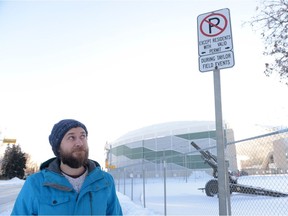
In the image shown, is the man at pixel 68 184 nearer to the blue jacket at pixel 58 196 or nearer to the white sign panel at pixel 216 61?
the blue jacket at pixel 58 196

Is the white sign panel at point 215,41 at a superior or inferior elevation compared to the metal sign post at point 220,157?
superior

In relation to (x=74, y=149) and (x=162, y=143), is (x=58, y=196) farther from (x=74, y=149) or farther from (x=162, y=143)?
(x=162, y=143)

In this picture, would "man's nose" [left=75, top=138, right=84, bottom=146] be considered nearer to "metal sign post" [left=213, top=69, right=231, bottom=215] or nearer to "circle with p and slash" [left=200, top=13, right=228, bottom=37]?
"metal sign post" [left=213, top=69, right=231, bottom=215]

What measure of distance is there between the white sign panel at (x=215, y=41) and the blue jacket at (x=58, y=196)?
6.36 ft

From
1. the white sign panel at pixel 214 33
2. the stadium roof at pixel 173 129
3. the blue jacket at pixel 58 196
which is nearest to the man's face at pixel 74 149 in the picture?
the blue jacket at pixel 58 196

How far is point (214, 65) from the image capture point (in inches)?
138

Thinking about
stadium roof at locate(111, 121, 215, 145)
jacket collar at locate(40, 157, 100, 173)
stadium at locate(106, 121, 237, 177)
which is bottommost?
jacket collar at locate(40, 157, 100, 173)

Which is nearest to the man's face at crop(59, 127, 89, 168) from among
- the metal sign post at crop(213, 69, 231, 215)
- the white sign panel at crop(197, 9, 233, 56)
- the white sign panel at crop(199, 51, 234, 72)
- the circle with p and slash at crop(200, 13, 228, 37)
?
the metal sign post at crop(213, 69, 231, 215)

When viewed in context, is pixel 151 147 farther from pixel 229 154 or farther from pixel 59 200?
pixel 59 200

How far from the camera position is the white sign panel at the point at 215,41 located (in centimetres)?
349

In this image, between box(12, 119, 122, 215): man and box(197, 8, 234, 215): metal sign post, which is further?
box(197, 8, 234, 215): metal sign post

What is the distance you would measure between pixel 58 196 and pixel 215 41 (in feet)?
8.13

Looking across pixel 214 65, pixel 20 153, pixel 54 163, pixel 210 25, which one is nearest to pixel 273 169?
pixel 214 65

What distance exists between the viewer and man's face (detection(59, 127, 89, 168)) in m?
2.41
